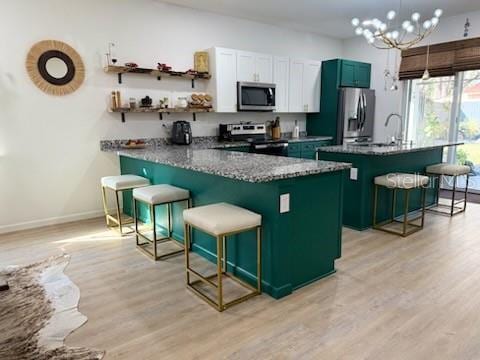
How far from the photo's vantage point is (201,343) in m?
1.88

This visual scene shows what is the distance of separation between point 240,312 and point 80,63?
11.3ft

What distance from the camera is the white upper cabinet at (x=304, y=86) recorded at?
5.69m

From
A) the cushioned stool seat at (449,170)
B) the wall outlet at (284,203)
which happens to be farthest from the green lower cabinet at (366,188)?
the wall outlet at (284,203)

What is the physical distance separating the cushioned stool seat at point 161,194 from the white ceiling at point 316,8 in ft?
9.27

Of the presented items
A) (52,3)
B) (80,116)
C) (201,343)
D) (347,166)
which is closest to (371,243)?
(347,166)

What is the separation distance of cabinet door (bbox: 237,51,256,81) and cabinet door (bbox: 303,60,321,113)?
3.87 ft

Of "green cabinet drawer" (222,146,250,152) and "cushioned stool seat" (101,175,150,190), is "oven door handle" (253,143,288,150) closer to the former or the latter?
"green cabinet drawer" (222,146,250,152)

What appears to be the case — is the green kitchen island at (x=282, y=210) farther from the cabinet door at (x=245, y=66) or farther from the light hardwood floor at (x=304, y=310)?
the cabinet door at (x=245, y=66)

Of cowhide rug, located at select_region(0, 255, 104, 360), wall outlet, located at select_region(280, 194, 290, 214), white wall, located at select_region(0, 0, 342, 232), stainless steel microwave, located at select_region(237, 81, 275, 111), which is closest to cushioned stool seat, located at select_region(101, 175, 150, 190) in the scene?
white wall, located at select_region(0, 0, 342, 232)

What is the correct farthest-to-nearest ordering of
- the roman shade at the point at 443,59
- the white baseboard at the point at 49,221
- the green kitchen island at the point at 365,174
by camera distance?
1. the roman shade at the point at 443,59
2. the white baseboard at the point at 49,221
3. the green kitchen island at the point at 365,174

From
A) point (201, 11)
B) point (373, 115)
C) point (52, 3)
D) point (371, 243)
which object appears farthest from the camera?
point (373, 115)

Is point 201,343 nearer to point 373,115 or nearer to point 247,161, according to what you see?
point 247,161

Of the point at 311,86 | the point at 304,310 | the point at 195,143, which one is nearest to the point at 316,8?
the point at 311,86

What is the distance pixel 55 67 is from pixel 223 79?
2117 millimetres
